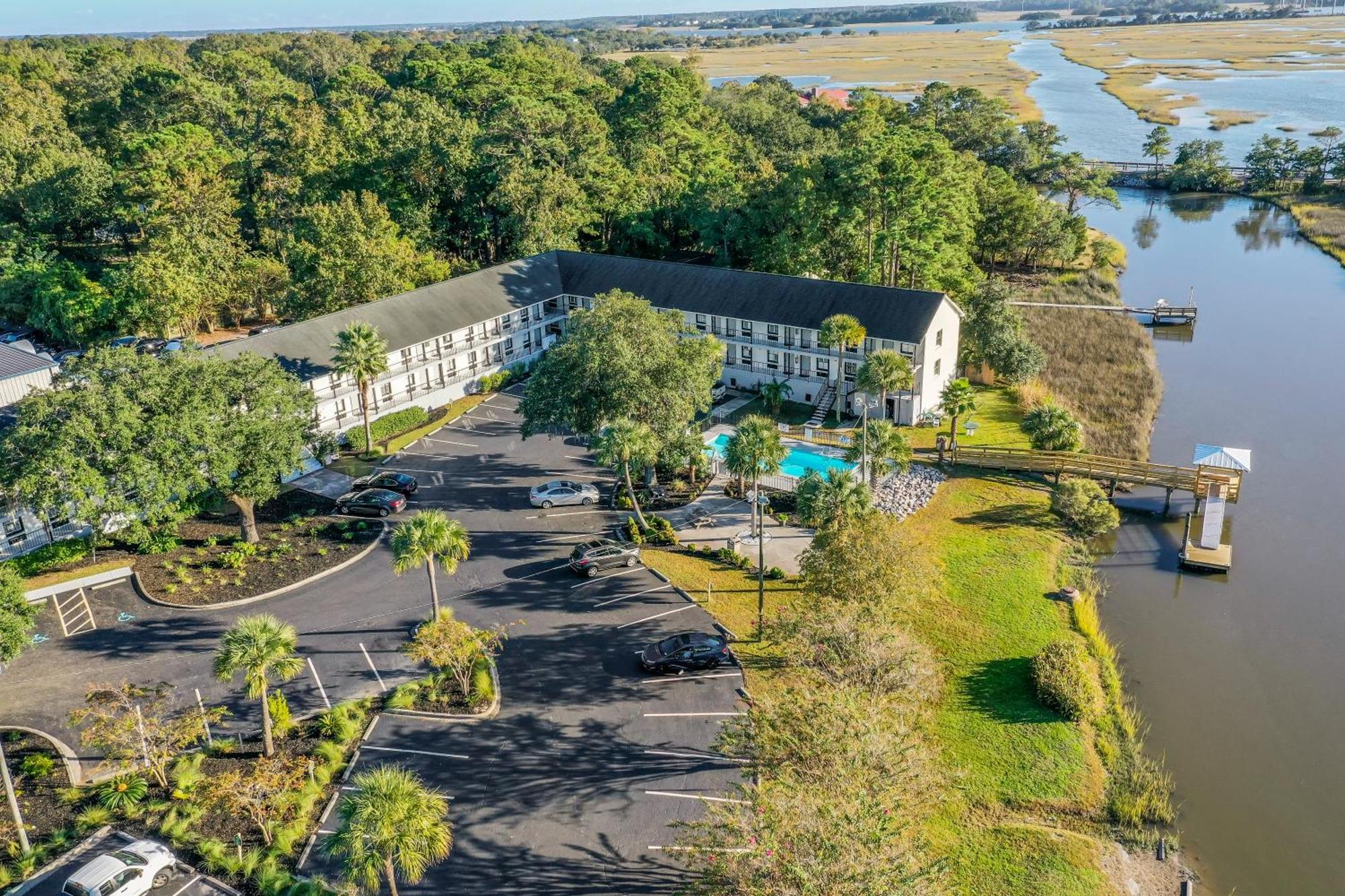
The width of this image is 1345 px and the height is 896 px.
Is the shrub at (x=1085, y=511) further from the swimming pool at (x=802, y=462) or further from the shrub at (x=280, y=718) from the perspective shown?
the shrub at (x=280, y=718)

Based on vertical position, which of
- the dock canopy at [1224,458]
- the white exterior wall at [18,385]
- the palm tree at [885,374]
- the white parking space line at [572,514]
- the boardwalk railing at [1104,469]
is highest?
the white exterior wall at [18,385]

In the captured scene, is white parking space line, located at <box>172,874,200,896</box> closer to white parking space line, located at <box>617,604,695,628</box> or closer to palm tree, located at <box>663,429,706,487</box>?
white parking space line, located at <box>617,604,695,628</box>

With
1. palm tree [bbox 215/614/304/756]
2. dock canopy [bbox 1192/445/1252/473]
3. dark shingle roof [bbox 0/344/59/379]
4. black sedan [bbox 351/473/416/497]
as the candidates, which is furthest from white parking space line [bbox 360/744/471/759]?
dock canopy [bbox 1192/445/1252/473]

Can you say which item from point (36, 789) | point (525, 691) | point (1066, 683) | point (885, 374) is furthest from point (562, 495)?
point (1066, 683)

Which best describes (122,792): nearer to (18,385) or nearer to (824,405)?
(18,385)

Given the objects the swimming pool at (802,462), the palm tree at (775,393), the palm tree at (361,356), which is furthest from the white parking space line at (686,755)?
the palm tree at (775,393)
